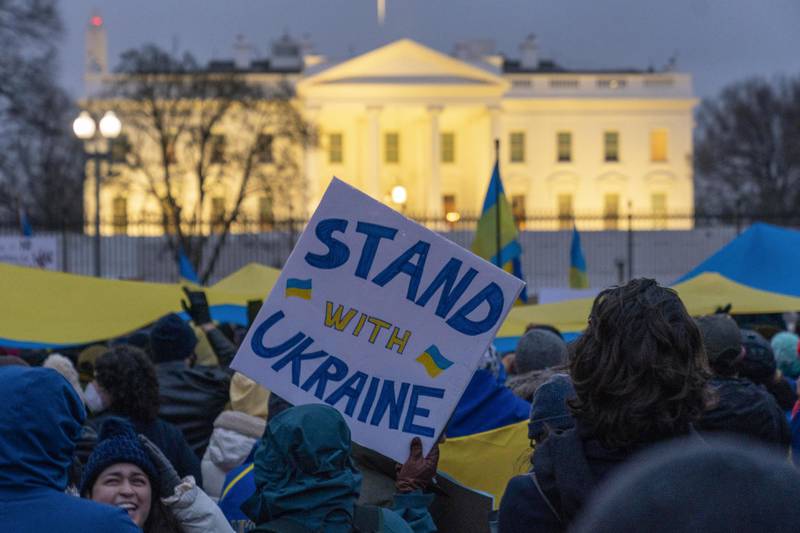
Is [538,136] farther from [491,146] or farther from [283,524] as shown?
[283,524]

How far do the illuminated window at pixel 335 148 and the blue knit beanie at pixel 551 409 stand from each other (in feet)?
208

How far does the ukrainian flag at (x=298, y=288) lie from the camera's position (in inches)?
158

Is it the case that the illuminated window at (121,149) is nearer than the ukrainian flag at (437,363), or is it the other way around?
the ukrainian flag at (437,363)

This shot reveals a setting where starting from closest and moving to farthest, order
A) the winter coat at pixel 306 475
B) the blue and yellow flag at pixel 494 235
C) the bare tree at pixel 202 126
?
the winter coat at pixel 306 475 < the blue and yellow flag at pixel 494 235 < the bare tree at pixel 202 126

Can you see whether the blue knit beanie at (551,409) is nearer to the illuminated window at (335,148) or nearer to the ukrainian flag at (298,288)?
the ukrainian flag at (298,288)

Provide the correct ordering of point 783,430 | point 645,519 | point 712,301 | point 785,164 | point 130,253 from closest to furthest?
1. point 645,519
2. point 783,430
3. point 712,301
4. point 130,253
5. point 785,164

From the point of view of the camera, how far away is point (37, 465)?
8.37ft

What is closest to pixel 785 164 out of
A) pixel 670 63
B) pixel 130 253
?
pixel 670 63

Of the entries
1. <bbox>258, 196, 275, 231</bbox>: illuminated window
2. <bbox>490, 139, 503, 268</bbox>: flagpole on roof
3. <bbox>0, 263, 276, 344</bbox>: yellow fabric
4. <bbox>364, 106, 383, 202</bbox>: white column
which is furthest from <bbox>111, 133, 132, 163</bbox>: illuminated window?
<bbox>0, 263, 276, 344</bbox>: yellow fabric

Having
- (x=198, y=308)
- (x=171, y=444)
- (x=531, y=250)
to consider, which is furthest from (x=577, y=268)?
(x=531, y=250)

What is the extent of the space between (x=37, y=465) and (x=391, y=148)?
216 feet

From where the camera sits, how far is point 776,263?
13.3 meters

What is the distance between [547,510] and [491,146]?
63007 millimetres

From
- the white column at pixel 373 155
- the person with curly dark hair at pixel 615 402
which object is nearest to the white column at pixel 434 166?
the white column at pixel 373 155
